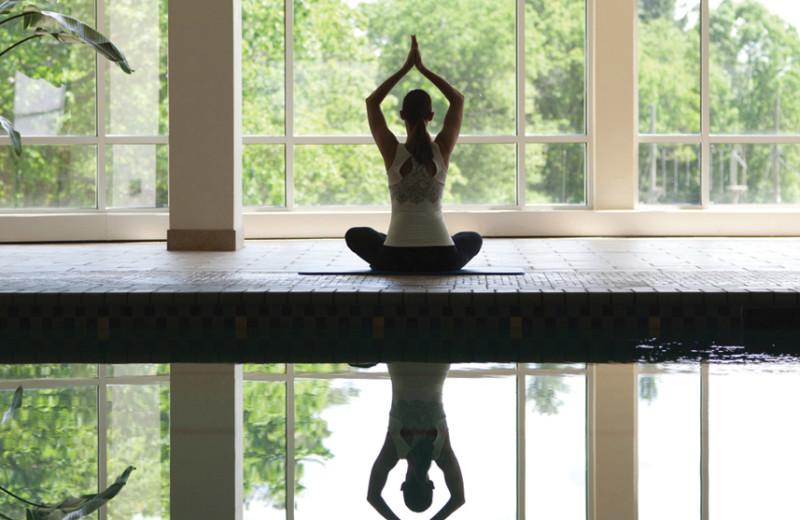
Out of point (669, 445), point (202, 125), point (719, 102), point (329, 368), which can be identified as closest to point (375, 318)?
point (329, 368)

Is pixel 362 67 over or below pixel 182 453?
over

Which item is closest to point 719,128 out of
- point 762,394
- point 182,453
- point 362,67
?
point 362,67

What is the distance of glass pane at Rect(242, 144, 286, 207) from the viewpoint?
10984 mm

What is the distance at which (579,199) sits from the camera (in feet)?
36.8

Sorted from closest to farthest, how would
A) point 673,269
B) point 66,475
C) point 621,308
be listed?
point 66,475 < point 621,308 < point 673,269

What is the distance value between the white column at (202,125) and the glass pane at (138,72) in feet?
5.90

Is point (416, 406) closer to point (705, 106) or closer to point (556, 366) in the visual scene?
point (556, 366)

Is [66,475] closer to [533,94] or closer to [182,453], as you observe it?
[182,453]

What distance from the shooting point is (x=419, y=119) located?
598 cm

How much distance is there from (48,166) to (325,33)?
3.09 meters

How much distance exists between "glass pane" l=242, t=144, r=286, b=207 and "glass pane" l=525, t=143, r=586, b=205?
2533 mm

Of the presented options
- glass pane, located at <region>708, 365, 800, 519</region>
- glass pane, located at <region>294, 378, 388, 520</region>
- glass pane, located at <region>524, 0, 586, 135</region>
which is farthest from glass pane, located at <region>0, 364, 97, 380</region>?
glass pane, located at <region>524, 0, 586, 135</region>

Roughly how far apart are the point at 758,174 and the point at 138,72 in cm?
648

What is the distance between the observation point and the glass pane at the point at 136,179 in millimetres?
10836
